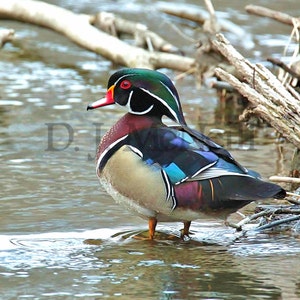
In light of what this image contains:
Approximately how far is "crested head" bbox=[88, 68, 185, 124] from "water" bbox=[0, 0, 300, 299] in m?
0.76

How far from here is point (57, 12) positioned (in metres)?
10.9

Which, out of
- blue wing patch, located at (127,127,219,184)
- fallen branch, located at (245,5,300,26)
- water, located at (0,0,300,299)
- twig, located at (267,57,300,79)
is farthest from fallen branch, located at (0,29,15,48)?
blue wing patch, located at (127,127,219,184)

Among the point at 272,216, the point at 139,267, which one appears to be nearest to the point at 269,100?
the point at 272,216

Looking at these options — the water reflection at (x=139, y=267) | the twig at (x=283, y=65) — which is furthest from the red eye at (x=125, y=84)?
the twig at (x=283, y=65)

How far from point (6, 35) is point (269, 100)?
16.1 ft

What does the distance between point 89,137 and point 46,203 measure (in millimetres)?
1889

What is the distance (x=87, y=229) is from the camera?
228 inches

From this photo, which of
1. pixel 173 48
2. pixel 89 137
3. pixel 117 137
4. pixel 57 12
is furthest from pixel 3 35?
pixel 117 137

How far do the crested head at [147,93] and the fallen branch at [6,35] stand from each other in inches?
193

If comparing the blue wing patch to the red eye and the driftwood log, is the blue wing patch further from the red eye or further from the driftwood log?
the driftwood log

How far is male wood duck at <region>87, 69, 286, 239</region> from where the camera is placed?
523 cm

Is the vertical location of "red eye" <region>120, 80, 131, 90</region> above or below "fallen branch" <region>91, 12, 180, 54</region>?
above

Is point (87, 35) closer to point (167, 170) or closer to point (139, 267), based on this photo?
point (167, 170)

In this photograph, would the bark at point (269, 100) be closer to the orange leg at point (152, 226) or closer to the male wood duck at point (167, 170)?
the male wood duck at point (167, 170)
